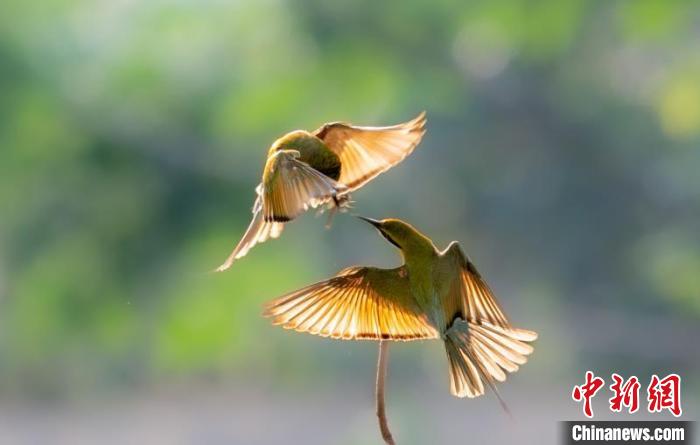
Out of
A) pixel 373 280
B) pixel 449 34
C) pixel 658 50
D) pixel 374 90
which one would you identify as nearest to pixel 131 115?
pixel 374 90

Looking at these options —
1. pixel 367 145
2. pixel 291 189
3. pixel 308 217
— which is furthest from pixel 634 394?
pixel 308 217

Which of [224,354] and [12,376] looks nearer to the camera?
[224,354]

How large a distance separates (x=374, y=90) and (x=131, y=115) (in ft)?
1.90

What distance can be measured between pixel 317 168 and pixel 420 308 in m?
0.07

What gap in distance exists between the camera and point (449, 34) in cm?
260

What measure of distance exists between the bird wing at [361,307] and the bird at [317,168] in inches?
1.2

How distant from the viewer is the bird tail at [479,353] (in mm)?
451

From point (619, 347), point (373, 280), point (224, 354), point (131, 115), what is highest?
point (131, 115)

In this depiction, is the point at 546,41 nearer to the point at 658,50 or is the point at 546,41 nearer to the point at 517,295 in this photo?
the point at 658,50

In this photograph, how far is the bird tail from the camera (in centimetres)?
45

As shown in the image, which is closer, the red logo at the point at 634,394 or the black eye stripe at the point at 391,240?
the black eye stripe at the point at 391,240

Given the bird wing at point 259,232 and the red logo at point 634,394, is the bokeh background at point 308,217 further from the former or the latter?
the bird wing at point 259,232

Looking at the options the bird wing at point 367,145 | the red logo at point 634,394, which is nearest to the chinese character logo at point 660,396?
the red logo at point 634,394

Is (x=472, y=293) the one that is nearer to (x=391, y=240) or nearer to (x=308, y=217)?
(x=391, y=240)
